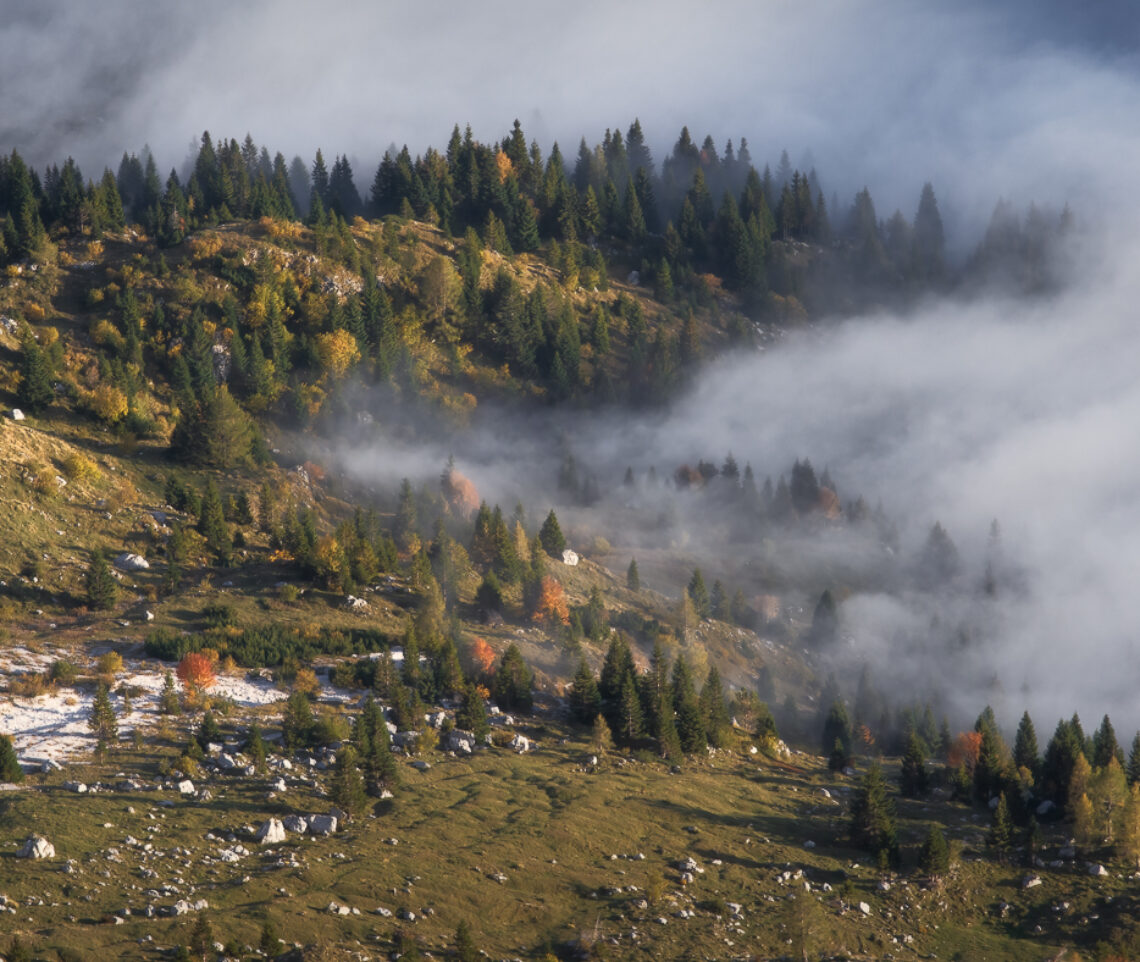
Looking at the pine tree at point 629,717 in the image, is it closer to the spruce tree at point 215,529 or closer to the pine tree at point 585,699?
the pine tree at point 585,699

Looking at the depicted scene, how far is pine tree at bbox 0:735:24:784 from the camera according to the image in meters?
88.3

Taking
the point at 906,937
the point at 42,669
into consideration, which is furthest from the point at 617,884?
the point at 42,669

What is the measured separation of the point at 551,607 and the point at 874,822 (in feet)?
A: 220

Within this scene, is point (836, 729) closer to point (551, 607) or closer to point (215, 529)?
point (551, 607)

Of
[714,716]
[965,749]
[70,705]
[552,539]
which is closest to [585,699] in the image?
[714,716]

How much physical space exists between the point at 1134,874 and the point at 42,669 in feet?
365

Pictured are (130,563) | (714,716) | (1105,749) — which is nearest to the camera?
(1105,749)

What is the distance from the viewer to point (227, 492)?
16725 cm

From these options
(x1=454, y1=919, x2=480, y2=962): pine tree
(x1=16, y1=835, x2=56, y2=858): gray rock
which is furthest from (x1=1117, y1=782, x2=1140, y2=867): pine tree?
(x1=16, y1=835, x2=56, y2=858): gray rock

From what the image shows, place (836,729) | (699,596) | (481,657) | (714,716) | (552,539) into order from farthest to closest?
(699,596) → (552,539) → (836,729) → (481,657) → (714,716)

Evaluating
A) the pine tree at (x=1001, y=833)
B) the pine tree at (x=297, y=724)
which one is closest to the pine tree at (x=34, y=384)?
the pine tree at (x=297, y=724)

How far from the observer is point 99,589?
5172 inches

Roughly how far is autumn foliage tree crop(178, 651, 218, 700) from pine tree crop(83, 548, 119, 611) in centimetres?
1953

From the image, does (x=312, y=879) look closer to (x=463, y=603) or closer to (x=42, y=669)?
(x=42, y=669)
